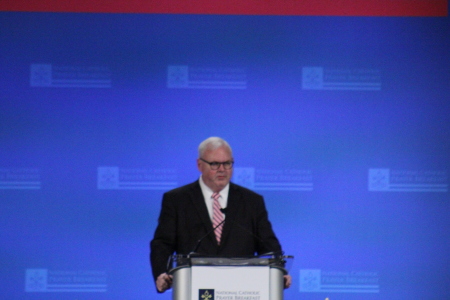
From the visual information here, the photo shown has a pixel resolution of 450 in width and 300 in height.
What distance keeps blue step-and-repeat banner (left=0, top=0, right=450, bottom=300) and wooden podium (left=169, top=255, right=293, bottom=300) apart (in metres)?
3.05

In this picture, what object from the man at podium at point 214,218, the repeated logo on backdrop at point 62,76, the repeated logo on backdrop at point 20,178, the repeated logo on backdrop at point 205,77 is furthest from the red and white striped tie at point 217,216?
Result: the repeated logo on backdrop at point 20,178

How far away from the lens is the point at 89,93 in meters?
6.02

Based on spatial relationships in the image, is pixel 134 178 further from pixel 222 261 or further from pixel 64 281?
pixel 222 261

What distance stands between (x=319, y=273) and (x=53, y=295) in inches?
93.4

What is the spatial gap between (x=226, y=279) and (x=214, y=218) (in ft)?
3.56

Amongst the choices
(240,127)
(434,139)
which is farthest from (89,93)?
(434,139)

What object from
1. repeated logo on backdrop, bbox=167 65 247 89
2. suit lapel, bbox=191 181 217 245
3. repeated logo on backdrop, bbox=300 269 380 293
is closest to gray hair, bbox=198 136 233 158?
suit lapel, bbox=191 181 217 245

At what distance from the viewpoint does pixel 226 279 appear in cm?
291

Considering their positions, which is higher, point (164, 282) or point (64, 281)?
point (164, 282)

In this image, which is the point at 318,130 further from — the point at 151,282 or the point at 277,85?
the point at 151,282

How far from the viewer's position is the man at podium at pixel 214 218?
12.8 ft

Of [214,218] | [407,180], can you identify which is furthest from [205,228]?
[407,180]

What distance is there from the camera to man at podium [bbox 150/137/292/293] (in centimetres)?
389

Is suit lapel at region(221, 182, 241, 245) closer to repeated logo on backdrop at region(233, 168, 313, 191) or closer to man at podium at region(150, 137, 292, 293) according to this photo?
man at podium at region(150, 137, 292, 293)
